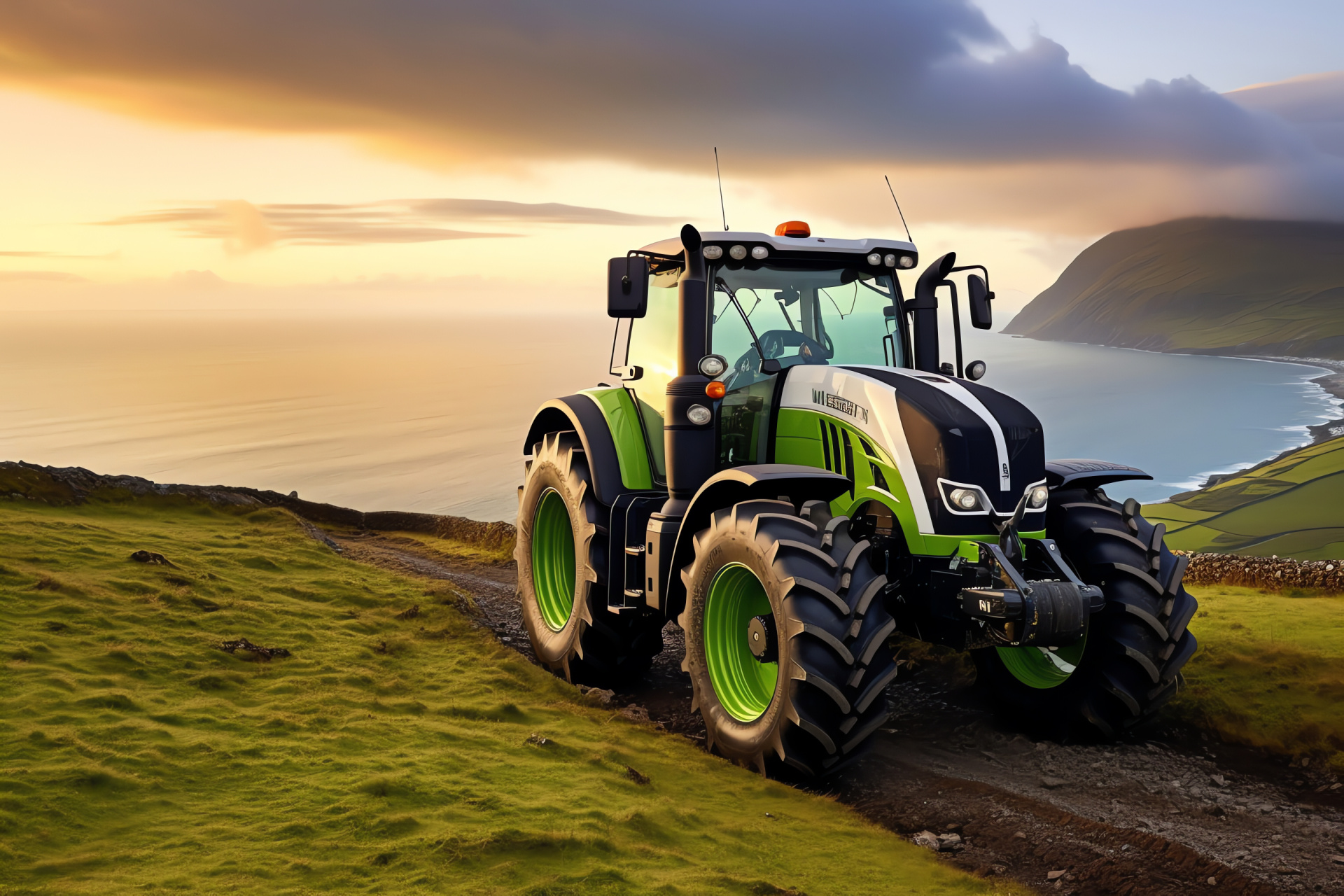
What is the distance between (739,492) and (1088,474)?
2.37 m

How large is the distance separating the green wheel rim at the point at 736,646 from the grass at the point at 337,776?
0.49m

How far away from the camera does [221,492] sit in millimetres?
16859

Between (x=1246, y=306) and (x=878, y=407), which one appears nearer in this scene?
(x=878, y=407)

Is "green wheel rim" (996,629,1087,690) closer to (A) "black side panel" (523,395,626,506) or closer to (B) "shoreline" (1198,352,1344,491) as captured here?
(A) "black side panel" (523,395,626,506)

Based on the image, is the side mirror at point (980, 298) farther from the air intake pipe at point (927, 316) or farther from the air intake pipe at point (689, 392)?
the air intake pipe at point (689, 392)

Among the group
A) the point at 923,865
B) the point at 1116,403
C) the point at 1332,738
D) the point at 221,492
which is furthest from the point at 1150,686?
the point at 1116,403

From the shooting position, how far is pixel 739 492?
20.0 ft

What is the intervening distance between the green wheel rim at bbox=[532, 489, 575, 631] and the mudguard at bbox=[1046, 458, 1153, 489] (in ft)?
13.3

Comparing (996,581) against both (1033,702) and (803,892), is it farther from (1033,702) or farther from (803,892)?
(803,892)

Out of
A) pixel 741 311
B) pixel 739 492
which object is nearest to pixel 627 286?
pixel 741 311

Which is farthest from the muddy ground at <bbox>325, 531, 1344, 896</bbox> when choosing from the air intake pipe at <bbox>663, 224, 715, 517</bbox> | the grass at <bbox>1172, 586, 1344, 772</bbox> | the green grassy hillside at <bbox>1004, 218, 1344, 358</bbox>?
the green grassy hillside at <bbox>1004, 218, 1344, 358</bbox>

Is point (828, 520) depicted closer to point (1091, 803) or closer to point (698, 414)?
point (698, 414)

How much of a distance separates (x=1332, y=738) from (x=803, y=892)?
13.7 feet

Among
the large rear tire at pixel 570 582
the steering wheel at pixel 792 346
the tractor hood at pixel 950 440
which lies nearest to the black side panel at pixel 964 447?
the tractor hood at pixel 950 440
